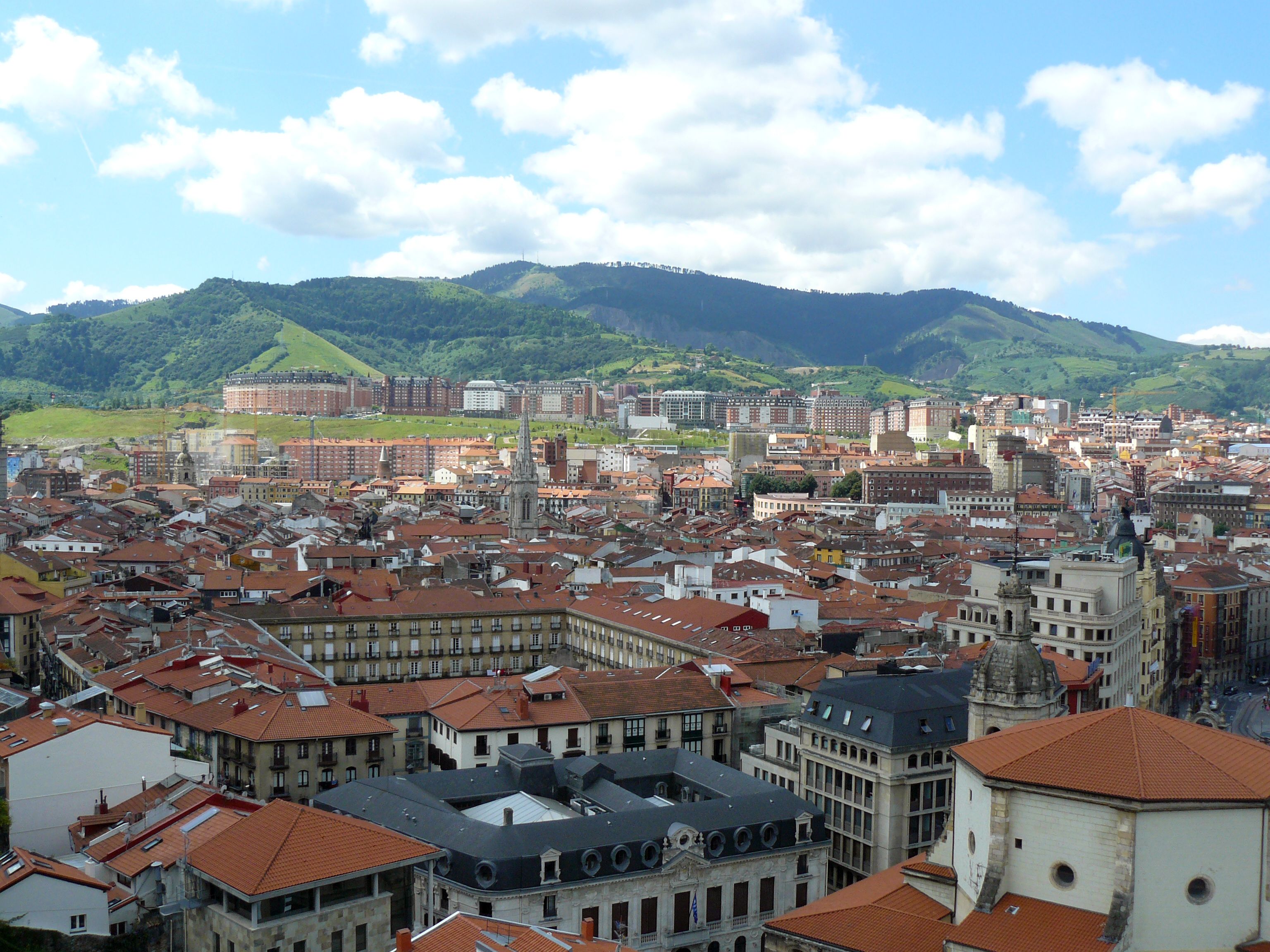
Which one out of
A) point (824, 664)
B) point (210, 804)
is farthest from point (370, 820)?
point (824, 664)

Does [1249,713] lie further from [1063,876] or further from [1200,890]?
[1063,876]

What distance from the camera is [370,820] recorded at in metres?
37.7

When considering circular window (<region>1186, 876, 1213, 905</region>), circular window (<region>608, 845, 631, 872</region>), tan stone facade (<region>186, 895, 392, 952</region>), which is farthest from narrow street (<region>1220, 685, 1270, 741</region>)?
tan stone facade (<region>186, 895, 392, 952</region>)

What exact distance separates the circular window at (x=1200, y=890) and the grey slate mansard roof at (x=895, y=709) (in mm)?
18185

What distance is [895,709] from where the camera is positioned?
1781 inches

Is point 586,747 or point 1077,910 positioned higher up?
point 1077,910

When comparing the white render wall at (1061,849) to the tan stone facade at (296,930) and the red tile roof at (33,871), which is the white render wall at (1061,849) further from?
the red tile roof at (33,871)

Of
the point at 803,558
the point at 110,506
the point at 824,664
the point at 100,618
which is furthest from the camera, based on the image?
the point at 110,506

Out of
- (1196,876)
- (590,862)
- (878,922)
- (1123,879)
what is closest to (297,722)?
(590,862)

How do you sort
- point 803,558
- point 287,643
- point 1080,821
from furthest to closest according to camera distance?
point 803,558, point 287,643, point 1080,821

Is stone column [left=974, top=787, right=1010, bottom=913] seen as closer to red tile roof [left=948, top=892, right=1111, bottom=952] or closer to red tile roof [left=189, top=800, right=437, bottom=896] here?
red tile roof [left=948, top=892, right=1111, bottom=952]

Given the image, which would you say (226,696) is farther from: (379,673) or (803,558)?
(803,558)

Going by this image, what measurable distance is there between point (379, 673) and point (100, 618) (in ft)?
50.6

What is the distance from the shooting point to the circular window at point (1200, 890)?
86.2ft
